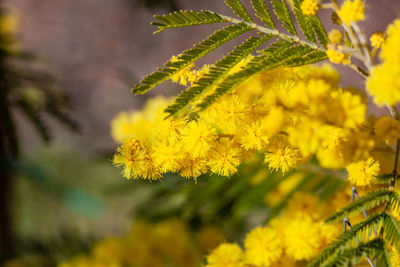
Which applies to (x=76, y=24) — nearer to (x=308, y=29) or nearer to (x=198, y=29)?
(x=198, y=29)

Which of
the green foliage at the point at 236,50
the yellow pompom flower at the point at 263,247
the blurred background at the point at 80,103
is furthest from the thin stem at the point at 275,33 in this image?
the blurred background at the point at 80,103

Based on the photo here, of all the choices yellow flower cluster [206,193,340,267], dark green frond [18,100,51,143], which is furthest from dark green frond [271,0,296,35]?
dark green frond [18,100,51,143]

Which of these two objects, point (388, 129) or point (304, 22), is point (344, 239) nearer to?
point (388, 129)

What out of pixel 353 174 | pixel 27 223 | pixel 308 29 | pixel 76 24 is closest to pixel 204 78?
pixel 308 29

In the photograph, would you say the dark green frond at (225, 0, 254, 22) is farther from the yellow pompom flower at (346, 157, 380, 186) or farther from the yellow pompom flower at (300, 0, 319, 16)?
the yellow pompom flower at (346, 157, 380, 186)

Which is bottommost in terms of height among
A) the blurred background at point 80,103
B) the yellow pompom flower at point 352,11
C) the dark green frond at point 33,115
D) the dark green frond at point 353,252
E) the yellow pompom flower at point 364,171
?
the dark green frond at point 353,252

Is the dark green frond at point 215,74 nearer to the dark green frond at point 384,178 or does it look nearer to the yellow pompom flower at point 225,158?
the yellow pompom flower at point 225,158
